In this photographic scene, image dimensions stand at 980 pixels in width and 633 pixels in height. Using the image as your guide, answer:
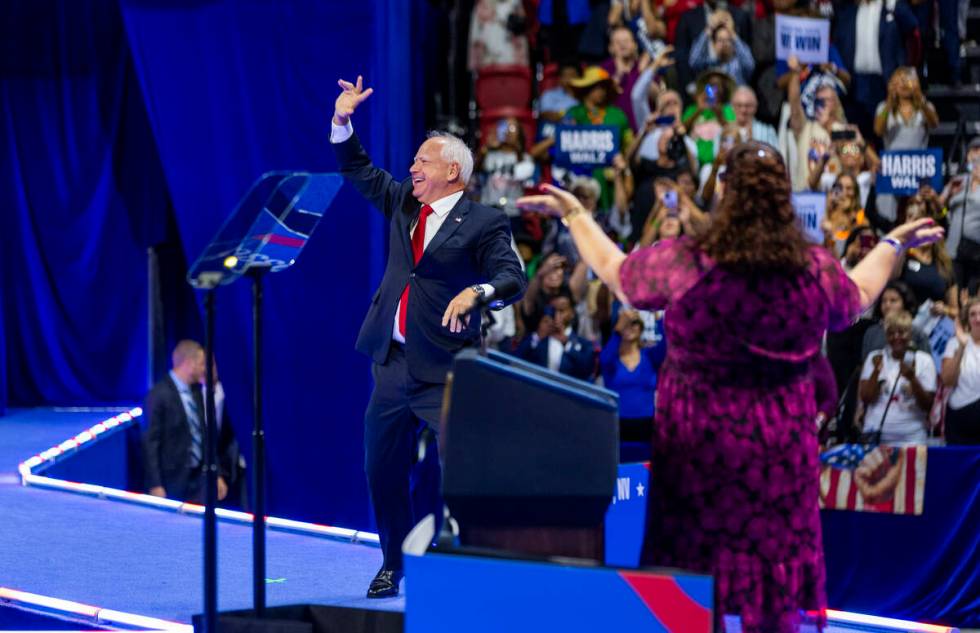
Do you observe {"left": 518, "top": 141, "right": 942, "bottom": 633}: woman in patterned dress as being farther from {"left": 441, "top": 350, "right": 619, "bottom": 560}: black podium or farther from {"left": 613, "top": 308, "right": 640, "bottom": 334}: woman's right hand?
{"left": 613, "top": 308, "right": 640, "bottom": 334}: woman's right hand

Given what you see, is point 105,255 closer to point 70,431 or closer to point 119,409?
point 119,409

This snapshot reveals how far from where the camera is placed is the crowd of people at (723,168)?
767cm

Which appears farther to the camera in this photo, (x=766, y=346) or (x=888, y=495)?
(x=888, y=495)

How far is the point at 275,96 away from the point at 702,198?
8.12 feet

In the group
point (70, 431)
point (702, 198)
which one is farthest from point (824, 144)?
point (70, 431)

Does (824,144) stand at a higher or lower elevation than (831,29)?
lower

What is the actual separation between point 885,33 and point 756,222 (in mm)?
6153

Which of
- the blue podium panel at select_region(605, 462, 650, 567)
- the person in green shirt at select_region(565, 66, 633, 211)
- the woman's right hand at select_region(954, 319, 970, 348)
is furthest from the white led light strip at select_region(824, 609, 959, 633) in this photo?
the person in green shirt at select_region(565, 66, 633, 211)

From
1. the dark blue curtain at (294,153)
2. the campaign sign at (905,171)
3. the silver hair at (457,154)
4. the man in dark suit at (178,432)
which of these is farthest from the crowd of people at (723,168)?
the silver hair at (457,154)

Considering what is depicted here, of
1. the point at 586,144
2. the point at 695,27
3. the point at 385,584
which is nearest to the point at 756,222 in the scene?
the point at 385,584

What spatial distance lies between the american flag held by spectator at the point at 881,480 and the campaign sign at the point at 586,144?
90.7 inches

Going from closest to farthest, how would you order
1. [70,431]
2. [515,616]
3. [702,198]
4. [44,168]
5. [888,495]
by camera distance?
1. [515,616]
2. [888,495]
3. [702,198]
4. [70,431]
5. [44,168]

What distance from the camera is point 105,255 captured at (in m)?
10.6

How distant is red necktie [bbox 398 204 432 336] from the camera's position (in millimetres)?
4539
